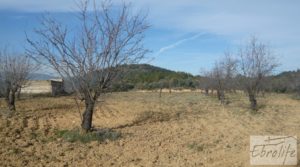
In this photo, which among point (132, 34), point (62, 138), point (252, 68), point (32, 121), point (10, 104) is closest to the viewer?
point (62, 138)

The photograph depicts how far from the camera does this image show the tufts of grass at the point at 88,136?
37.5ft

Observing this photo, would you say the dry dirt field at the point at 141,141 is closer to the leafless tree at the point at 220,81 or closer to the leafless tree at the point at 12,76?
the leafless tree at the point at 12,76

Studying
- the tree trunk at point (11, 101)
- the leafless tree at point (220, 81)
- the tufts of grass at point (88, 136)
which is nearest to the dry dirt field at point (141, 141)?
the tufts of grass at point (88, 136)

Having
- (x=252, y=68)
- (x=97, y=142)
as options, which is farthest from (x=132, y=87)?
(x=97, y=142)

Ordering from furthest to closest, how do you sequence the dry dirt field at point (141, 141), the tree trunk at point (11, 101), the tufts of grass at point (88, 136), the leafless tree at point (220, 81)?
the leafless tree at point (220, 81) → the tree trunk at point (11, 101) → the tufts of grass at point (88, 136) → the dry dirt field at point (141, 141)

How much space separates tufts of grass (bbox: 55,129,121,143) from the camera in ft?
37.5

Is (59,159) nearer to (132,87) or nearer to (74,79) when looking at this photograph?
(74,79)

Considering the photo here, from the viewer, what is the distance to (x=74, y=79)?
1301cm

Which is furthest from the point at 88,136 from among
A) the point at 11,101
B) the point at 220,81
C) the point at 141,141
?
the point at 220,81

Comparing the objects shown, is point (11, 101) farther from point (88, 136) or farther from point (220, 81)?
point (220, 81)

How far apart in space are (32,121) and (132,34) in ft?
17.6

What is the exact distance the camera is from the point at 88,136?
11.6 m

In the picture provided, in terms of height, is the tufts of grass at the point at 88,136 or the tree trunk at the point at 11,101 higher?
the tree trunk at the point at 11,101

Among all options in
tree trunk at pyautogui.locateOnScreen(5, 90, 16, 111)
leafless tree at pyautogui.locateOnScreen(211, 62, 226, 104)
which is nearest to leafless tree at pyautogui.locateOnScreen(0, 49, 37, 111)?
tree trunk at pyautogui.locateOnScreen(5, 90, 16, 111)
